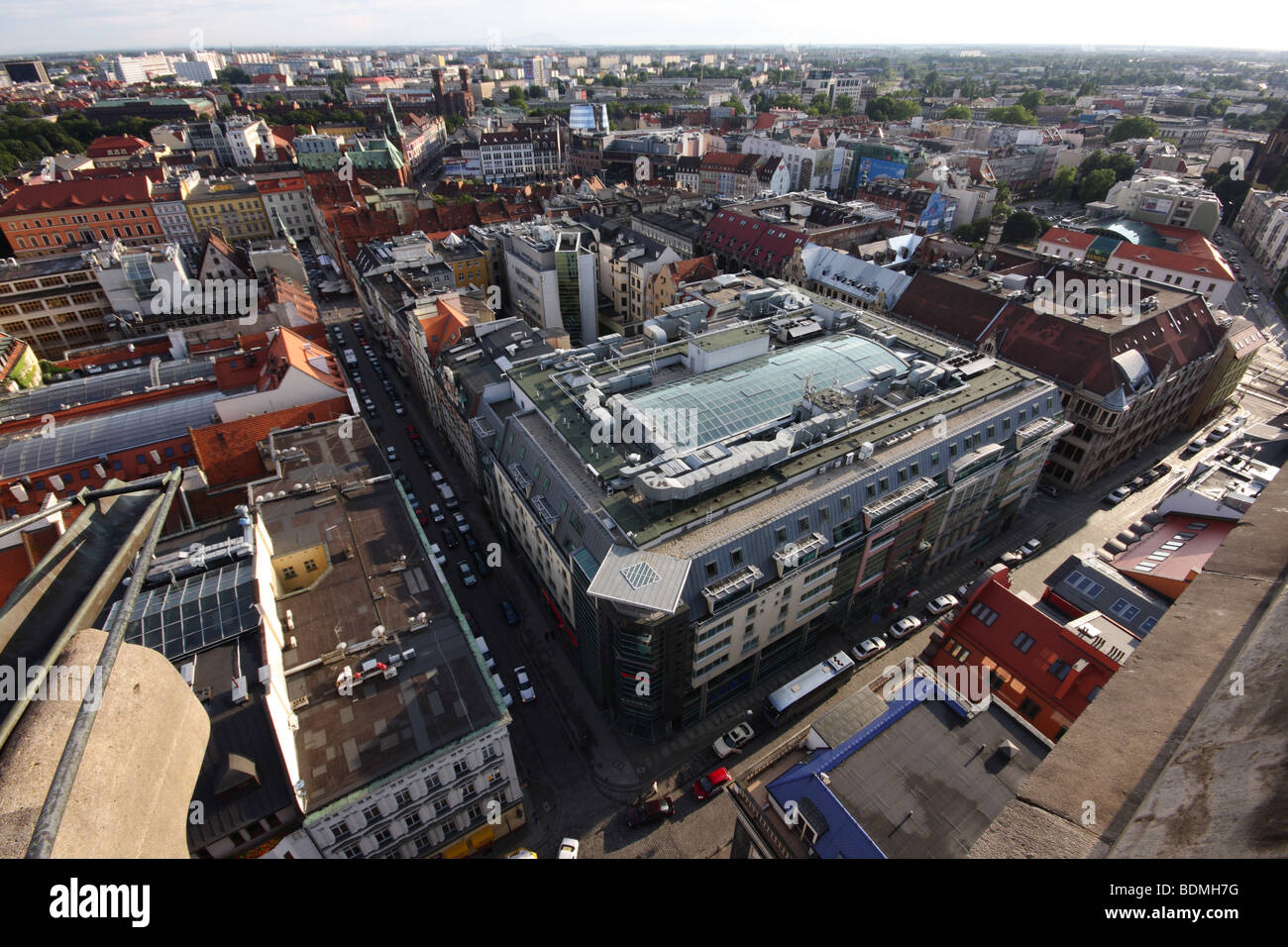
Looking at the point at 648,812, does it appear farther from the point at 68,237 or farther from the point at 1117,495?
the point at 68,237

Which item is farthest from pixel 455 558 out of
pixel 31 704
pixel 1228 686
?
pixel 1228 686

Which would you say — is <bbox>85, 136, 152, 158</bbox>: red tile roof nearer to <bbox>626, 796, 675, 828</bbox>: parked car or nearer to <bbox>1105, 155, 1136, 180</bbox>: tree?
<bbox>626, 796, 675, 828</bbox>: parked car

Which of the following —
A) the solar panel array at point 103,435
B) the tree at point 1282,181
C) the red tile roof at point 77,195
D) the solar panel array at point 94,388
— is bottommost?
the solar panel array at point 94,388

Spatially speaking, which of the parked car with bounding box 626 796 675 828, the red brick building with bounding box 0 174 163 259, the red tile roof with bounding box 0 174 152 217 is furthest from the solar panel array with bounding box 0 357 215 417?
the red tile roof with bounding box 0 174 152 217

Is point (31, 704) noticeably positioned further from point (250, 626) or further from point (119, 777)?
point (250, 626)

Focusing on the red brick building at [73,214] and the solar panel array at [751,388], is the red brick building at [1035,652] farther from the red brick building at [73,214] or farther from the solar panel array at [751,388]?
the red brick building at [73,214]

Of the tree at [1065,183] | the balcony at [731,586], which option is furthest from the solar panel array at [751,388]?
the tree at [1065,183]

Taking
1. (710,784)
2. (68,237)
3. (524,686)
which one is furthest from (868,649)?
(68,237)
